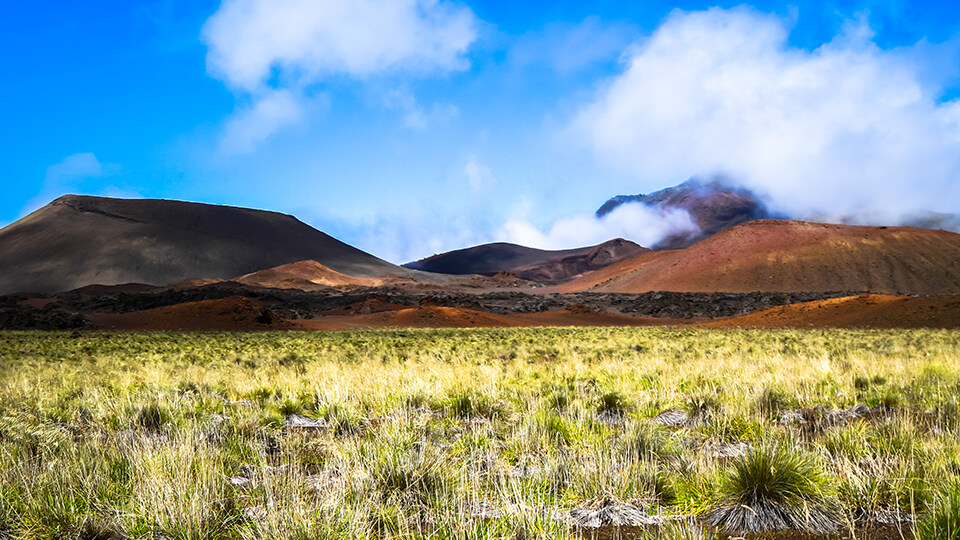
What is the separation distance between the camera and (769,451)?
3.71 meters

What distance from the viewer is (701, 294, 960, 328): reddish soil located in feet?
93.4

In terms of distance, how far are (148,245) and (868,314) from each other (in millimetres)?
136075

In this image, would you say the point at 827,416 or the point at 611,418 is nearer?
the point at 827,416

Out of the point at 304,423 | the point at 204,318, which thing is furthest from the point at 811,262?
the point at 304,423

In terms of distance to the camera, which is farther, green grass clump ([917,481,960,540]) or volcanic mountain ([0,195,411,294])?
volcanic mountain ([0,195,411,294])

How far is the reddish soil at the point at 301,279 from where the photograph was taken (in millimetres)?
105250

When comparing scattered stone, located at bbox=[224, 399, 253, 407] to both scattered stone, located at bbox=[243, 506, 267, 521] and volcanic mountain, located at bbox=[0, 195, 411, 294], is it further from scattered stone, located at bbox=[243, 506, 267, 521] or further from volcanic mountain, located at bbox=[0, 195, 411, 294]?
volcanic mountain, located at bbox=[0, 195, 411, 294]

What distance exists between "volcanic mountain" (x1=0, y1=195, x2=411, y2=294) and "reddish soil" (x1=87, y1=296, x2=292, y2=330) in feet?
308

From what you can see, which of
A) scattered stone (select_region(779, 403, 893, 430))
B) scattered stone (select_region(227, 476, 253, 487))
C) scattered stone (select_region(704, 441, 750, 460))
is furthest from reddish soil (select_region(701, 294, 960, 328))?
scattered stone (select_region(227, 476, 253, 487))

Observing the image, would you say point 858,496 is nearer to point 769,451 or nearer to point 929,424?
point 769,451

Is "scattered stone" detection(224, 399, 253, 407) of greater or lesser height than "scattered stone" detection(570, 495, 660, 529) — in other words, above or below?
above

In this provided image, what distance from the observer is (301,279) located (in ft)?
355

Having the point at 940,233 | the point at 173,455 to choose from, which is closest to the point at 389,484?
the point at 173,455

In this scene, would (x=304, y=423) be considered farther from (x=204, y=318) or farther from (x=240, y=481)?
(x=204, y=318)
